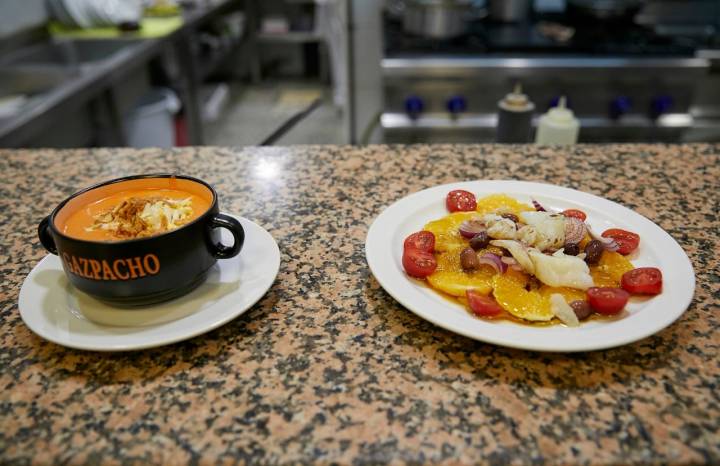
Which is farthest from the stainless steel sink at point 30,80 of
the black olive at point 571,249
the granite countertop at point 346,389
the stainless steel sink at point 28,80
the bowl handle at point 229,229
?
the black olive at point 571,249

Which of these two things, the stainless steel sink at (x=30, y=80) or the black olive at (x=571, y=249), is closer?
the black olive at (x=571, y=249)

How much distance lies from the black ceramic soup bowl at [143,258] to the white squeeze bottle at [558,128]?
83cm

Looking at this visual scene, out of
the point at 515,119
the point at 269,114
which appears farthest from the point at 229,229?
the point at 269,114

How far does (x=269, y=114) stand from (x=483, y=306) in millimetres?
4251

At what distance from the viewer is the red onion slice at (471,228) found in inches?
27.9

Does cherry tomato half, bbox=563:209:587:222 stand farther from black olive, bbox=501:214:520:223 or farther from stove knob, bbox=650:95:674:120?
stove knob, bbox=650:95:674:120

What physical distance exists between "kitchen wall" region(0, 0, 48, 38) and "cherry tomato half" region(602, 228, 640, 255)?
2.90m

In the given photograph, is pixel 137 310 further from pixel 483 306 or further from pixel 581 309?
pixel 581 309

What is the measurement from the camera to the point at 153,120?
287 cm

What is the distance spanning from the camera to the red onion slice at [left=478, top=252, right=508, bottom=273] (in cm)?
→ 65

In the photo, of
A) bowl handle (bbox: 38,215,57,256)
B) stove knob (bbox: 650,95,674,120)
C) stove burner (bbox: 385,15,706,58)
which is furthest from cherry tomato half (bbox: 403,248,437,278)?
stove knob (bbox: 650,95,674,120)

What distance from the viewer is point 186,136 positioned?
3471 mm

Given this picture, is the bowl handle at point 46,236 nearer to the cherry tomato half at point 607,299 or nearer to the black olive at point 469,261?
the black olive at point 469,261

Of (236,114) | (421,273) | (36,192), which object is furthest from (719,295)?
(236,114)
